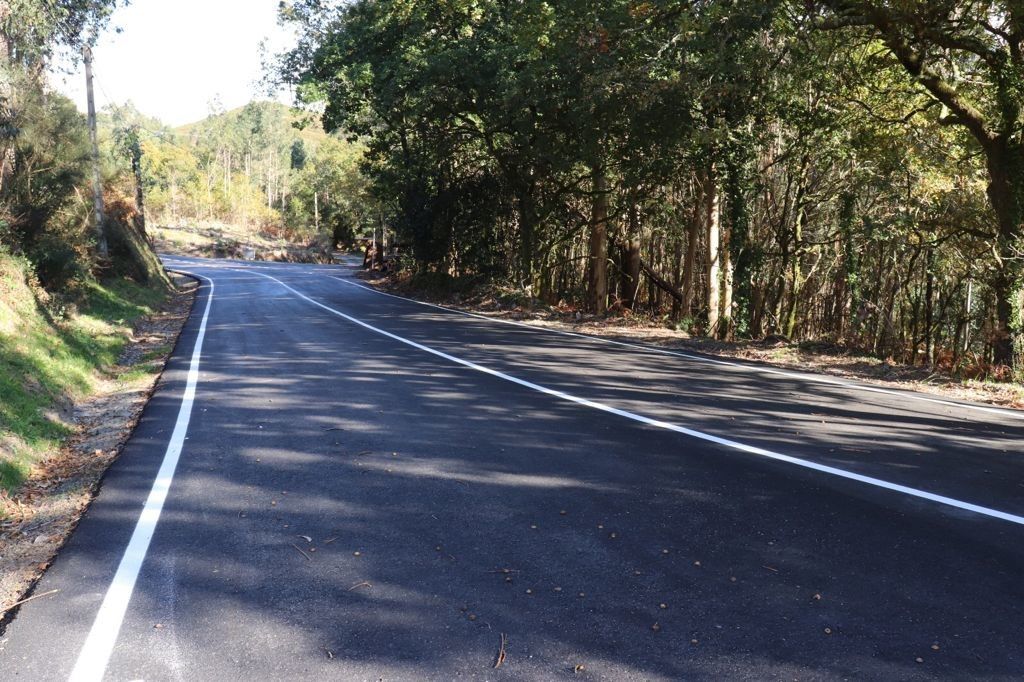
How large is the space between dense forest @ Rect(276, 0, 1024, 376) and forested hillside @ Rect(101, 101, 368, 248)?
89.6ft

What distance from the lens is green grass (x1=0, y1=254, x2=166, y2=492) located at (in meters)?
7.24

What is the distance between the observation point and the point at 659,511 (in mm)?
5211

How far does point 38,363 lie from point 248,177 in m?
97.7

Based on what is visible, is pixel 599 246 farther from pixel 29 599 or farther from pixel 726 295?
pixel 29 599

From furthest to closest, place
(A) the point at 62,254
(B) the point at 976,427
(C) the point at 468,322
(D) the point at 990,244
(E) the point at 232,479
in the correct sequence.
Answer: (C) the point at 468,322, (A) the point at 62,254, (D) the point at 990,244, (B) the point at 976,427, (E) the point at 232,479

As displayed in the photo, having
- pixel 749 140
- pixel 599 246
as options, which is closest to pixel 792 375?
pixel 749 140

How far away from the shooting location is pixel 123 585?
14.0 feet

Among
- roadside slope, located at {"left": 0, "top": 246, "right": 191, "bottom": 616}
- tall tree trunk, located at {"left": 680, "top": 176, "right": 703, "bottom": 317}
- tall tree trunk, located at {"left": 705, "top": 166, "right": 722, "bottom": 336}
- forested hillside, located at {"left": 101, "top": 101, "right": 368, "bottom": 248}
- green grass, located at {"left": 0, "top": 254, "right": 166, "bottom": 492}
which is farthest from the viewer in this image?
forested hillside, located at {"left": 101, "top": 101, "right": 368, "bottom": 248}

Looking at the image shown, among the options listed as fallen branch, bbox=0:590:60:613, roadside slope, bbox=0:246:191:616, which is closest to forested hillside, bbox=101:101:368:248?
roadside slope, bbox=0:246:191:616

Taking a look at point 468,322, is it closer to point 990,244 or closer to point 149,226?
point 990,244

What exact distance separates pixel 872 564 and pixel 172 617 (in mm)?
3768

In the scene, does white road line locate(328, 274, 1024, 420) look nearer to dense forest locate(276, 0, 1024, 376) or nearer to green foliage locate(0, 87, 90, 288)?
dense forest locate(276, 0, 1024, 376)

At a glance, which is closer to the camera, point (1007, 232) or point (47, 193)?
point (1007, 232)

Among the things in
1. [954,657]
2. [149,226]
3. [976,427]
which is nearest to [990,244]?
[976,427]
